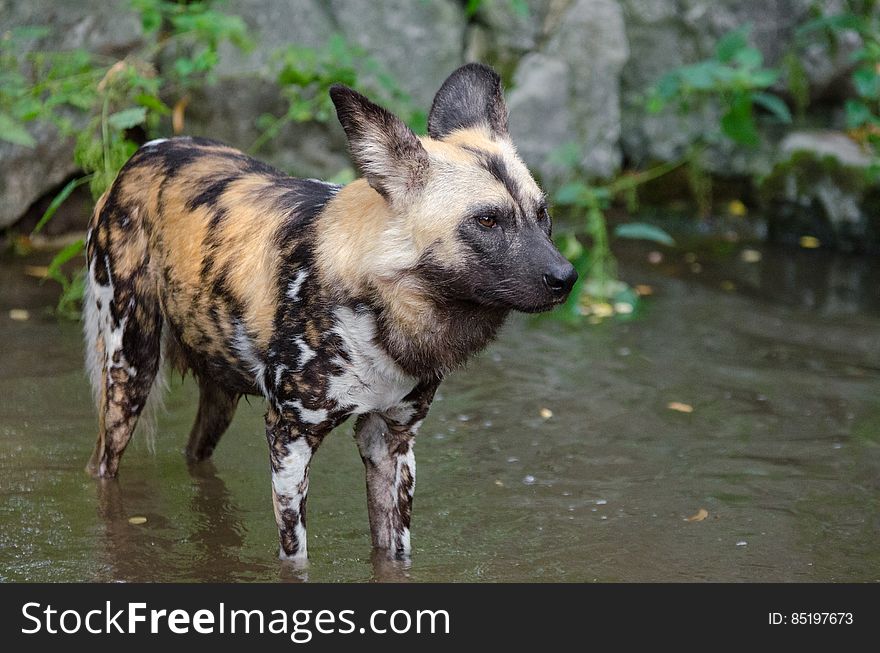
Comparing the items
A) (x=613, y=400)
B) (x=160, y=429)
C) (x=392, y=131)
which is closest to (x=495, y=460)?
(x=613, y=400)

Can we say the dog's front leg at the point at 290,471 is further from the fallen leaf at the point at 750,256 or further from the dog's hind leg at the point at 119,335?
the fallen leaf at the point at 750,256

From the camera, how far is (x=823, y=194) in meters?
8.00

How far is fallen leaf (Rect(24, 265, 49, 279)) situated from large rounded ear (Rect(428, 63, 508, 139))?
148 inches

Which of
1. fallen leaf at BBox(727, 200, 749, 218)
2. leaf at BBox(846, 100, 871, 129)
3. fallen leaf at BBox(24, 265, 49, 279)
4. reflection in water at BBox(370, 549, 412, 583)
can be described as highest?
leaf at BBox(846, 100, 871, 129)

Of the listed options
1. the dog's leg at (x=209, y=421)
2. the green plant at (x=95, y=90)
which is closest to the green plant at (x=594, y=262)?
the green plant at (x=95, y=90)

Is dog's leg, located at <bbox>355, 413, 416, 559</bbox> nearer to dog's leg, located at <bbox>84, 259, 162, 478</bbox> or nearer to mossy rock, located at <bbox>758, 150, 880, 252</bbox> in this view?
dog's leg, located at <bbox>84, 259, 162, 478</bbox>

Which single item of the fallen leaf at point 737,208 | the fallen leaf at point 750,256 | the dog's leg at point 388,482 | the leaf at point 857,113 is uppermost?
the leaf at point 857,113

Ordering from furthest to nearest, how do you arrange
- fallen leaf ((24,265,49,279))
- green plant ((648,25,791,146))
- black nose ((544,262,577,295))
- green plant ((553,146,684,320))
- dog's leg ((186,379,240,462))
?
1. green plant ((648,25,791,146))
2. fallen leaf ((24,265,49,279))
3. green plant ((553,146,684,320))
4. dog's leg ((186,379,240,462))
5. black nose ((544,262,577,295))

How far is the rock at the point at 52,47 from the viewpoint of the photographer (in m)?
6.81

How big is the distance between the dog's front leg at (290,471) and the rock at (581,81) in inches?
190

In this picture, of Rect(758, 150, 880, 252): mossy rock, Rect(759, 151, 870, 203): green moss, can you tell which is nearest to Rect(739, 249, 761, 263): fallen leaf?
Rect(758, 150, 880, 252): mossy rock

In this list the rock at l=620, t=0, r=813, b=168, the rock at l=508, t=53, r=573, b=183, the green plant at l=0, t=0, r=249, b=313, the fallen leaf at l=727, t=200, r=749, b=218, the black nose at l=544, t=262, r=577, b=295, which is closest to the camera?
the black nose at l=544, t=262, r=577, b=295

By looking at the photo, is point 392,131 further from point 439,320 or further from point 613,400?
point 613,400

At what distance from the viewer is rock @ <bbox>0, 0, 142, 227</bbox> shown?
22.4 ft
